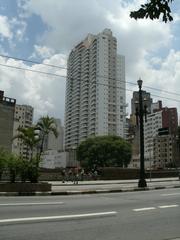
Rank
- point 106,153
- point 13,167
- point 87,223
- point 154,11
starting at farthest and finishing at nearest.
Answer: point 106,153
point 13,167
point 87,223
point 154,11

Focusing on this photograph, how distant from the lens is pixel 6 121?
96.8m

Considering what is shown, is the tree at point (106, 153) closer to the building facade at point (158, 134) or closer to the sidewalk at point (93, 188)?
the building facade at point (158, 134)

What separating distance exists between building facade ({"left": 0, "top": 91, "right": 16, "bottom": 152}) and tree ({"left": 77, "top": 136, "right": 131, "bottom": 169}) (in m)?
20.5

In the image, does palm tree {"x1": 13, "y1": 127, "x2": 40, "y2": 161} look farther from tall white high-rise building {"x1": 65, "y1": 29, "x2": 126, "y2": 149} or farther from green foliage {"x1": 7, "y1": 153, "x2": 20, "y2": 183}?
tall white high-rise building {"x1": 65, "y1": 29, "x2": 126, "y2": 149}

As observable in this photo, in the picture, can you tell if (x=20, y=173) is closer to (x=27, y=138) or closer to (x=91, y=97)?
(x=27, y=138)

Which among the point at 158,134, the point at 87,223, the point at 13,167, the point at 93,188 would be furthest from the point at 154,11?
the point at 158,134

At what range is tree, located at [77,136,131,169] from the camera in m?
90.4

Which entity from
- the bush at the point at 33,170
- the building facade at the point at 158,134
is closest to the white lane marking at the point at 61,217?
the bush at the point at 33,170

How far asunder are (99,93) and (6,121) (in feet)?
208

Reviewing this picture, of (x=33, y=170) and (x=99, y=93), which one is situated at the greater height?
(x=99, y=93)

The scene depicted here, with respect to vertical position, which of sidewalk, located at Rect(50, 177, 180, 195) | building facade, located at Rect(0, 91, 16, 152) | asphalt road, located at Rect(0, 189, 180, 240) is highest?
building facade, located at Rect(0, 91, 16, 152)

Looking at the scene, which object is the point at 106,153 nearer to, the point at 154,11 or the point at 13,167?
the point at 13,167

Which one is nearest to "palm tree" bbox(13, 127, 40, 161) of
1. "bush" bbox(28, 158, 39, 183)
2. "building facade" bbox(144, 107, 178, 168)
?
"bush" bbox(28, 158, 39, 183)

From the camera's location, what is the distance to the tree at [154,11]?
19.5ft
